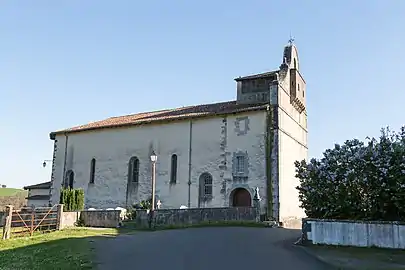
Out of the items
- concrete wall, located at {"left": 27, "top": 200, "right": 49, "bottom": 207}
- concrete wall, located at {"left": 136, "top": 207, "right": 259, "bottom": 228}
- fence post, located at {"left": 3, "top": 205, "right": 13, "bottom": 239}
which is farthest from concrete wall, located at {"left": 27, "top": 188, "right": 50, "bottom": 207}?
fence post, located at {"left": 3, "top": 205, "right": 13, "bottom": 239}

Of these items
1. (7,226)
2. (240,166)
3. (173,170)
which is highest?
(240,166)

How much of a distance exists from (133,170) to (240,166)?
904 centimetres

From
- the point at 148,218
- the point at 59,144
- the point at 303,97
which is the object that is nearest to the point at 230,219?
the point at 148,218

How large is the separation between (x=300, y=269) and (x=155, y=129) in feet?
72.8

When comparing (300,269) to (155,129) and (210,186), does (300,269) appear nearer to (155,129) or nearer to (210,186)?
(210,186)

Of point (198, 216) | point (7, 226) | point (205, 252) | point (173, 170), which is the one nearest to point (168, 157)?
point (173, 170)

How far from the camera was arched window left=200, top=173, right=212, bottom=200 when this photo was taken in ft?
90.6

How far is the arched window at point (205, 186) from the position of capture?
2762 centimetres

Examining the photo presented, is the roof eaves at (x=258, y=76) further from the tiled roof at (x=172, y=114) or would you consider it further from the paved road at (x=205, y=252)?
the paved road at (x=205, y=252)

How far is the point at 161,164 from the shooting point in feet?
97.2

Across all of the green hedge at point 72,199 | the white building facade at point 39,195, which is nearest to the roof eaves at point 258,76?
the green hedge at point 72,199

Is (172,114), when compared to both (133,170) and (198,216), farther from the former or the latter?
(198,216)

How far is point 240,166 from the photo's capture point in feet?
88.2

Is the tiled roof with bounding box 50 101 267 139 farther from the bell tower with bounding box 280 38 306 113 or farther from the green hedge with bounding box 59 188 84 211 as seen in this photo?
the green hedge with bounding box 59 188 84 211
